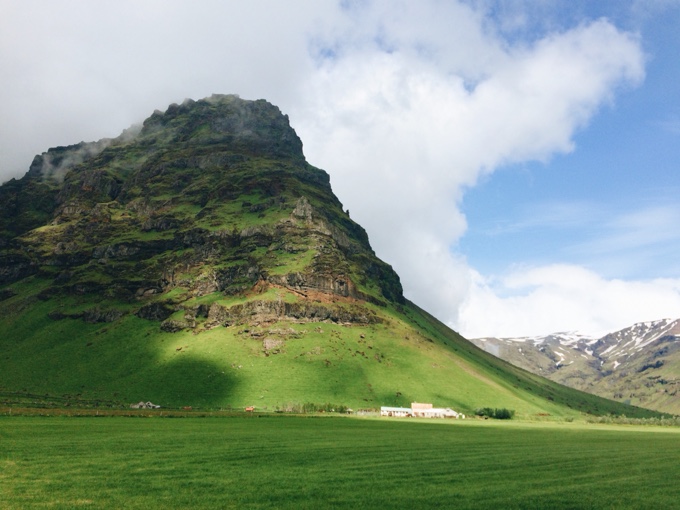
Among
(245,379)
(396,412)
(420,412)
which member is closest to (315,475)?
(396,412)

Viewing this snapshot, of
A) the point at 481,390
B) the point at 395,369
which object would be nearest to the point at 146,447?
the point at 395,369

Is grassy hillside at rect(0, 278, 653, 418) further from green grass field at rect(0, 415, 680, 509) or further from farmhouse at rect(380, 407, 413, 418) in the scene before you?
green grass field at rect(0, 415, 680, 509)

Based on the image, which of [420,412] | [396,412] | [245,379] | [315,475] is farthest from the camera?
[245,379]

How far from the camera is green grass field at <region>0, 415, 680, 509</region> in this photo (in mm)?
25344

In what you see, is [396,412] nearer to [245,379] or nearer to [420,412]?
[420,412]

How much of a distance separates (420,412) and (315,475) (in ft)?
433

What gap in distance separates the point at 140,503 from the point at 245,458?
17.1 meters

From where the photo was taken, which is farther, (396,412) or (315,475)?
(396,412)

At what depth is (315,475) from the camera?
107ft

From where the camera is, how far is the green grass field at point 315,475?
25344 mm

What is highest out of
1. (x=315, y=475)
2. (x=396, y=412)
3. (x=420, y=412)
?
(x=315, y=475)

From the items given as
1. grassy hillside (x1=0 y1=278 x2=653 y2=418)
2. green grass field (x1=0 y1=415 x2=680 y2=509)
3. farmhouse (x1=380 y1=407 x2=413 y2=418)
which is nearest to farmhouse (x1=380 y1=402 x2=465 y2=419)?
farmhouse (x1=380 y1=407 x2=413 y2=418)

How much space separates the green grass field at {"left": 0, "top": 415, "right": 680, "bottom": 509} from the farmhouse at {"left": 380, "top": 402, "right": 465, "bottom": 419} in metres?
106

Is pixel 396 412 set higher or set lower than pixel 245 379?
lower
